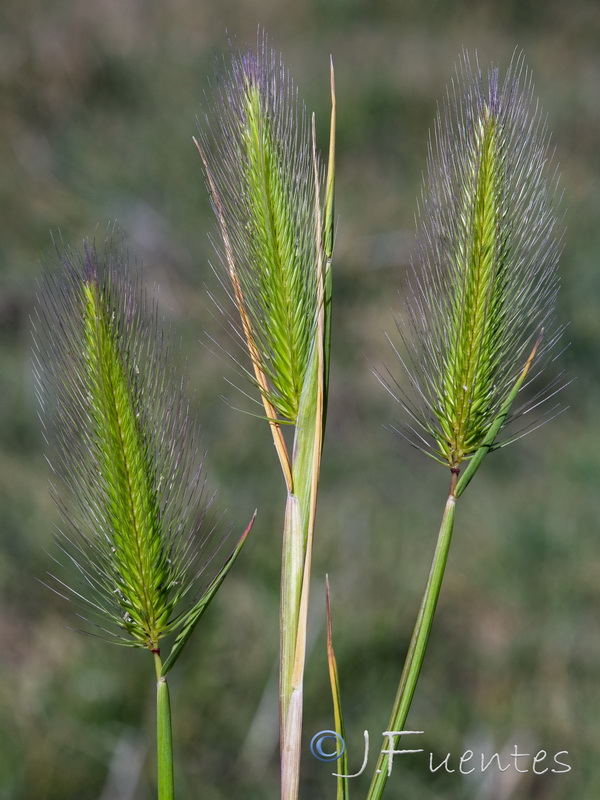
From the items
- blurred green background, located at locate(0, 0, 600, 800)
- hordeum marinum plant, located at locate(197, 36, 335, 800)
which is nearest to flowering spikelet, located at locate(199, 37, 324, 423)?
hordeum marinum plant, located at locate(197, 36, 335, 800)

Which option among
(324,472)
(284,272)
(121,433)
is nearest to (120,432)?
(121,433)

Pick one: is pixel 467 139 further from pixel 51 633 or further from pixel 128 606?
pixel 51 633

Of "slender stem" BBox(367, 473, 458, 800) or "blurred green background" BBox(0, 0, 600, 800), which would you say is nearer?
"slender stem" BBox(367, 473, 458, 800)

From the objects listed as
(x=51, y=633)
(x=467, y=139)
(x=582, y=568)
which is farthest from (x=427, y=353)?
(x=582, y=568)

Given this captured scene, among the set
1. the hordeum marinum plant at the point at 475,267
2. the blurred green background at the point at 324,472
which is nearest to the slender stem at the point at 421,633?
the hordeum marinum plant at the point at 475,267

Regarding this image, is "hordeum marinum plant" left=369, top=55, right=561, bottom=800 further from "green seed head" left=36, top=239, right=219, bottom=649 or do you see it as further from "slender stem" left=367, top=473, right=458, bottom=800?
"green seed head" left=36, top=239, right=219, bottom=649
